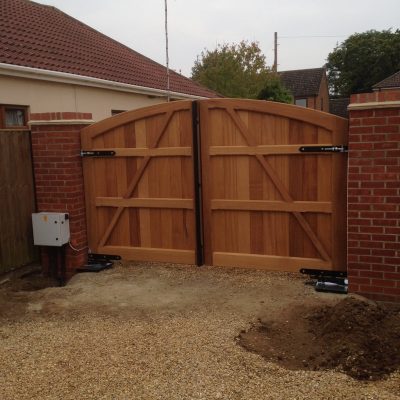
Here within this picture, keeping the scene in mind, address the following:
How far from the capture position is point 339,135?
518 cm

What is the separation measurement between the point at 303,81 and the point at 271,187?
154 feet

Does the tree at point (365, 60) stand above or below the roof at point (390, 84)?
above

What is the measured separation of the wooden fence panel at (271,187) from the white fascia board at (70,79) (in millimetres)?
4860

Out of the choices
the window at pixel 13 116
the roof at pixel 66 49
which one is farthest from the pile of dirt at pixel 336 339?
the roof at pixel 66 49

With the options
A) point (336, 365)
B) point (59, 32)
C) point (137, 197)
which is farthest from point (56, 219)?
point (59, 32)

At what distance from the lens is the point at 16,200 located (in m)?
6.28

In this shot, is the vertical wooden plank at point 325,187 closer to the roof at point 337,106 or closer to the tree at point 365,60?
the roof at point 337,106

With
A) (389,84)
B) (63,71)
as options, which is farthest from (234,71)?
(63,71)

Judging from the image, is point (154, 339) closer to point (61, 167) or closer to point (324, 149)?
point (324, 149)

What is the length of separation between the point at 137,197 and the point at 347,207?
2682 millimetres

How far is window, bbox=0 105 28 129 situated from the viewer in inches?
352

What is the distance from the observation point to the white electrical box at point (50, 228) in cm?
627

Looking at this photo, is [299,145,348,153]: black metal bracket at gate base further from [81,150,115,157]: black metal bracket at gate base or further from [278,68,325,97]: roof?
[278,68,325,97]: roof

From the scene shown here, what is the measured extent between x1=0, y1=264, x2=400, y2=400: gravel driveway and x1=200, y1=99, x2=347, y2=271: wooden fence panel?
342 mm
